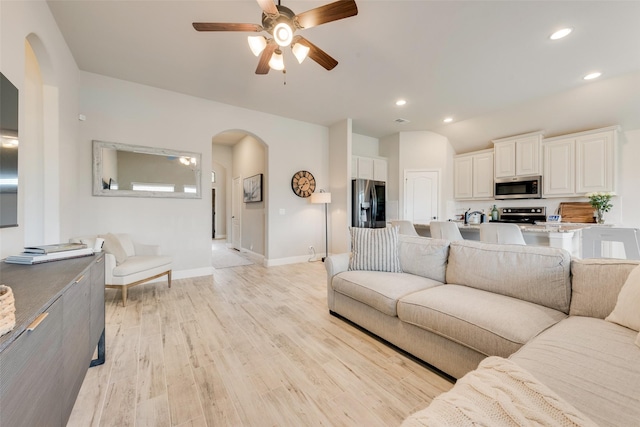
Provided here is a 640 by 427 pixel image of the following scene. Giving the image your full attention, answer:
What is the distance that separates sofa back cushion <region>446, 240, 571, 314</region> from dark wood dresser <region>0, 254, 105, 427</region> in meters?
2.40

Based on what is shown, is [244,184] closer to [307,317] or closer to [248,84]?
[248,84]

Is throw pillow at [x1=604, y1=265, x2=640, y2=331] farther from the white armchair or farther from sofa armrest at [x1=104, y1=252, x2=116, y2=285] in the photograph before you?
sofa armrest at [x1=104, y1=252, x2=116, y2=285]

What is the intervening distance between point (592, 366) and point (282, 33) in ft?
8.76

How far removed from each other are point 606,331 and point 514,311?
14.2 inches

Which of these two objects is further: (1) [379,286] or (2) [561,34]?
(2) [561,34]

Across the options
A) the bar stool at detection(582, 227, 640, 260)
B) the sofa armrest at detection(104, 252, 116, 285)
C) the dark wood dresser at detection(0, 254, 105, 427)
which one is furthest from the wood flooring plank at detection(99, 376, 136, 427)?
the bar stool at detection(582, 227, 640, 260)

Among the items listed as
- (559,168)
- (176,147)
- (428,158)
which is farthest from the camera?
(428,158)

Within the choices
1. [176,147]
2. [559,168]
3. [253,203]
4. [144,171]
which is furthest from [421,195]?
[144,171]

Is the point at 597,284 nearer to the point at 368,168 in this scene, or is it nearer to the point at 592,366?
the point at 592,366

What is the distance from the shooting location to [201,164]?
13.1 feet

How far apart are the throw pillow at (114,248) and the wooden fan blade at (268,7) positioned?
2912 mm

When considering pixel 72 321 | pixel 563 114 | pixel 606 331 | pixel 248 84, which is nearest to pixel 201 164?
pixel 248 84

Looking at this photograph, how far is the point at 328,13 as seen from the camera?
1867mm

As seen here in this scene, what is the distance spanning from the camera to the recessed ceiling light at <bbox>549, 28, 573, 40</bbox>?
2510mm
